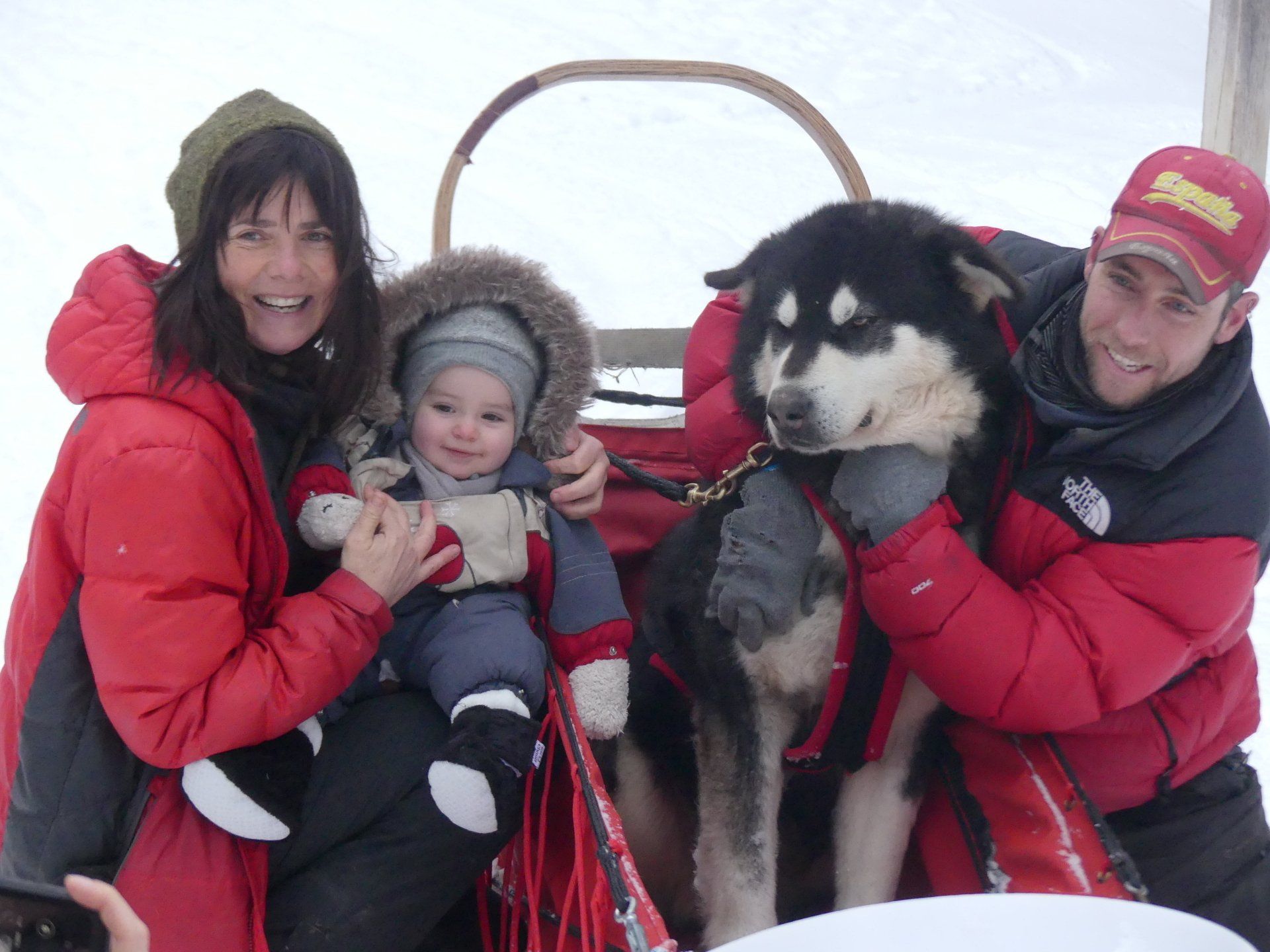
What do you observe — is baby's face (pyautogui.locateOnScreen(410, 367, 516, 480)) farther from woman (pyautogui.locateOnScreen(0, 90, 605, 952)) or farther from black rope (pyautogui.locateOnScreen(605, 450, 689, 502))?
black rope (pyautogui.locateOnScreen(605, 450, 689, 502))

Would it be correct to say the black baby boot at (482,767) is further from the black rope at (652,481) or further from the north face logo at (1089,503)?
the north face logo at (1089,503)

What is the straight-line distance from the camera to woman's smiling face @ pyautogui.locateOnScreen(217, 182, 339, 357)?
1.79m

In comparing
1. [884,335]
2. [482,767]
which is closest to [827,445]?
[884,335]

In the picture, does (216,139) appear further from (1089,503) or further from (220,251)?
(1089,503)

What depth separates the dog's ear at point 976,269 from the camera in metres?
1.90

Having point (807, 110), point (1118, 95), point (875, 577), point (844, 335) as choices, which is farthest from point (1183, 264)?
point (1118, 95)

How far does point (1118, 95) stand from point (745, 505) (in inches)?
501

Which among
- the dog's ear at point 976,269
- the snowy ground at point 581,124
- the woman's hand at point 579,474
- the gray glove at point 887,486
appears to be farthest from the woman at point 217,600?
the snowy ground at point 581,124

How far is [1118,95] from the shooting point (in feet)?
41.5

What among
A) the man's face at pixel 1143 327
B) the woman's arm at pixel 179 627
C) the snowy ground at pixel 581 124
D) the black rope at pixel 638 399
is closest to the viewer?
the woman's arm at pixel 179 627

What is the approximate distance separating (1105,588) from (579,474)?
1040 millimetres

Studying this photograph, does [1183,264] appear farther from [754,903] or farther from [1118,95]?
[1118,95]

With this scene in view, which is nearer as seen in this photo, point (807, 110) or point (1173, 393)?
point (1173, 393)

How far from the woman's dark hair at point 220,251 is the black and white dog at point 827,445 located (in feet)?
2.35
